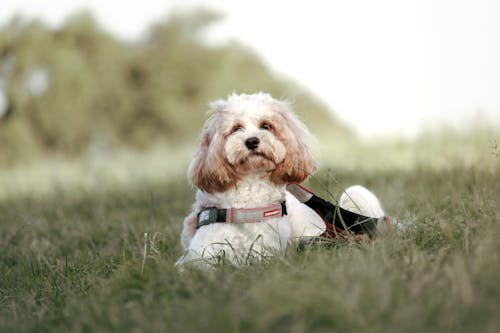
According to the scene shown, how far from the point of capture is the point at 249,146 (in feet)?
12.5

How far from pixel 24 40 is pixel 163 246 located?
804 inches

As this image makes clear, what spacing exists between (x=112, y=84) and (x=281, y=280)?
75.1 feet

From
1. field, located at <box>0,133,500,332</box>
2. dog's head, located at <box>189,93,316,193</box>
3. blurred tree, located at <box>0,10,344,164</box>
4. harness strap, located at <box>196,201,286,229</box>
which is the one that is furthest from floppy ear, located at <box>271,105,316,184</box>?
blurred tree, located at <box>0,10,344,164</box>

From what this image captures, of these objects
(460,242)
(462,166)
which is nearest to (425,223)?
(460,242)

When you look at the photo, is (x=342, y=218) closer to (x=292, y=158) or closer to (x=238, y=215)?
(x=292, y=158)

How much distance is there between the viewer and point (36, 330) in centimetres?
286

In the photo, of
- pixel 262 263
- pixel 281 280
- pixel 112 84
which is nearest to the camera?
pixel 281 280

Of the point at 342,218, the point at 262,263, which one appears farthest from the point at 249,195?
the point at 262,263

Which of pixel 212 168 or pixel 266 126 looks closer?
pixel 212 168

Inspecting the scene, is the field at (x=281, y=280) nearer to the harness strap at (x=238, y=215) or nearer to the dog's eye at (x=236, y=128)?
the harness strap at (x=238, y=215)

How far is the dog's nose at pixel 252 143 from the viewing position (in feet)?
12.4

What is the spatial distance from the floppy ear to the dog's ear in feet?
0.99

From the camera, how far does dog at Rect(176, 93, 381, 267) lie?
381 cm

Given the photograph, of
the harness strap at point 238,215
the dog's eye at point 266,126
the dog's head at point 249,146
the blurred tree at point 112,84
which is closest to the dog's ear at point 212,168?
the dog's head at point 249,146
